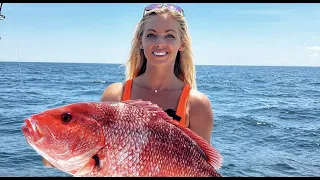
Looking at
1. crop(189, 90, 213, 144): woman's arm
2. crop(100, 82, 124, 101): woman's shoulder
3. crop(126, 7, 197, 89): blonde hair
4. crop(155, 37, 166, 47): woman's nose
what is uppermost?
crop(155, 37, 166, 47): woman's nose

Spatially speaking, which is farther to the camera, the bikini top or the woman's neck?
the woman's neck

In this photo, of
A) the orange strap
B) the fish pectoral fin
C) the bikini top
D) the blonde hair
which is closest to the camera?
the fish pectoral fin

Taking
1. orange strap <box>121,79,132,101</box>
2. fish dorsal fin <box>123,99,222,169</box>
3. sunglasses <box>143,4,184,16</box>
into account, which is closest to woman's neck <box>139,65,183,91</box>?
orange strap <box>121,79,132,101</box>

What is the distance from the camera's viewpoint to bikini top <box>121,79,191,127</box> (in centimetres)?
281

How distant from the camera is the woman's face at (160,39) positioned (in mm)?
2859

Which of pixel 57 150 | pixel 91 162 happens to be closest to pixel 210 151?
pixel 91 162

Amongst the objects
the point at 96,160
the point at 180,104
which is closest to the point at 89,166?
the point at 96,160

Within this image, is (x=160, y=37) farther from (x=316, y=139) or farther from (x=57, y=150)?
(x=316, y=139)

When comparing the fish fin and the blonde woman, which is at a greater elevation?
the blonde woman

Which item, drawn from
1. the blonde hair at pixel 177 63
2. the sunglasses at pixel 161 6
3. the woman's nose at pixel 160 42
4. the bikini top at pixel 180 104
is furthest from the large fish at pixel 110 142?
the blonde hair at pixel 177 63

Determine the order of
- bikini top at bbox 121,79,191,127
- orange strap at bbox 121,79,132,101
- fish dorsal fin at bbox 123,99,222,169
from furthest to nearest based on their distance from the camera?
orange strap at bbox 121,79,132,101
bikini top at bbox 121,79,191,127
fish dorsal fin at bbox 123,99,222,169

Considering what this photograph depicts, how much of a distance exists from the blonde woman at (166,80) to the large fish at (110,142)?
36.9 inches

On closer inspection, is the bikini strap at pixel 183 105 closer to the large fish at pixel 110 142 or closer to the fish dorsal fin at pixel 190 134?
the fish dorsal fin at pixel 190 134

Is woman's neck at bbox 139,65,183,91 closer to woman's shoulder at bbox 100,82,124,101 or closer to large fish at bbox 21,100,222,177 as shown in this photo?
woman's shoulder at bbox 100,82,124,101
